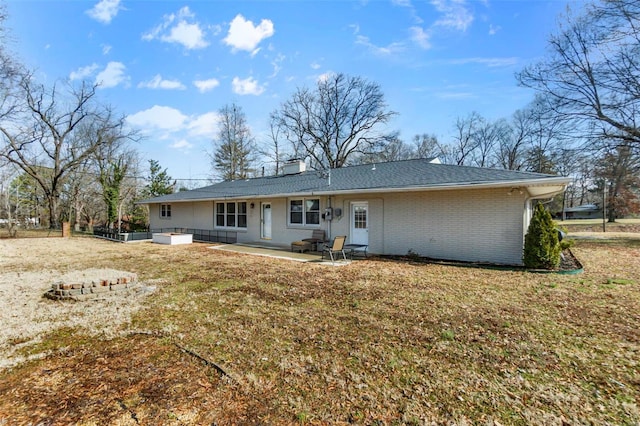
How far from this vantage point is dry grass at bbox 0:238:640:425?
250cm

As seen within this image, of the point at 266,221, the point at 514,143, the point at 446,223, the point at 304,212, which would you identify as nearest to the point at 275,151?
the point at 266,221

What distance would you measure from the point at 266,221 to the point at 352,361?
12.1 metres

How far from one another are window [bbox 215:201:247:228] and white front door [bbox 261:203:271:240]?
1.31 m

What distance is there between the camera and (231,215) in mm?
16375

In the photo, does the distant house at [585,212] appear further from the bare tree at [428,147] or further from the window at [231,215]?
the window at [231,215]

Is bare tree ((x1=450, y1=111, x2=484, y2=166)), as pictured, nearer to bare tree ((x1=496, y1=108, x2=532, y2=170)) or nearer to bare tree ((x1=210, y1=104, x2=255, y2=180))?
bare tree ((x1=496, y1=108, x2=532, y2=170))

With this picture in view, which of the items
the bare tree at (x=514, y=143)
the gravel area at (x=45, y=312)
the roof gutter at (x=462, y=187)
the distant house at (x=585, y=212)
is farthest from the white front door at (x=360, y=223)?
the distant house at (x=585, y=212)

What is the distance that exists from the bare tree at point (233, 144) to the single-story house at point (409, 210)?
1760 centimetres

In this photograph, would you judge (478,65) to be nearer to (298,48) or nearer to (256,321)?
(298,48)

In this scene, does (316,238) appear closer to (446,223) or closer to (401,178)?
(401,178)

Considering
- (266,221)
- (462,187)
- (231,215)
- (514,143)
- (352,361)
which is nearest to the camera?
(352,361)

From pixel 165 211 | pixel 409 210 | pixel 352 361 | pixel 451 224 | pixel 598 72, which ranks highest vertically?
pixel 598 72

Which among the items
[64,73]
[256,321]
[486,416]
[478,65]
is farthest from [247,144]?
[486,416]

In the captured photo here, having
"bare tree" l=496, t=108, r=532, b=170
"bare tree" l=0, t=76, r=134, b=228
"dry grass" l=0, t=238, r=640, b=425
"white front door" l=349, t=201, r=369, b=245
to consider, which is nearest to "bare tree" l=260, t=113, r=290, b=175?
"bare tree" l=0, t=76, r=134, b=228
